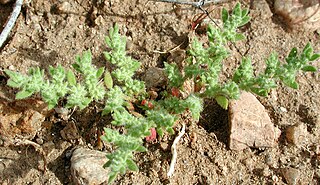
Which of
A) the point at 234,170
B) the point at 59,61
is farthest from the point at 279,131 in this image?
the point at 59,61

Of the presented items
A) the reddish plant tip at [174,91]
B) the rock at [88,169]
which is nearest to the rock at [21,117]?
the rock at [88,169]

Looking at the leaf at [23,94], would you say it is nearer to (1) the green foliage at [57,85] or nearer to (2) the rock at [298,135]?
(1) the green foliage at [57,85]

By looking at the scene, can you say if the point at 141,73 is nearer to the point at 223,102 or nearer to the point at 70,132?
the point at 70,132

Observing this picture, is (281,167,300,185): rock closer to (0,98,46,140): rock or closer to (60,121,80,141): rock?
(60,121,80,141): rock

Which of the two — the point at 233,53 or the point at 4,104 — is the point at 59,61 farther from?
the point at 233,53

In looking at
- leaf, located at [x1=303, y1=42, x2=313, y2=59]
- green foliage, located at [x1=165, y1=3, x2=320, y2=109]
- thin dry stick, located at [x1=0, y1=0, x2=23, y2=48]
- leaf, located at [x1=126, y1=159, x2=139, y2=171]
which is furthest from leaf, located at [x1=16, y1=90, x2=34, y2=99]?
leaf, located at [x1=303, y1=42, x2=313, y2=59]
